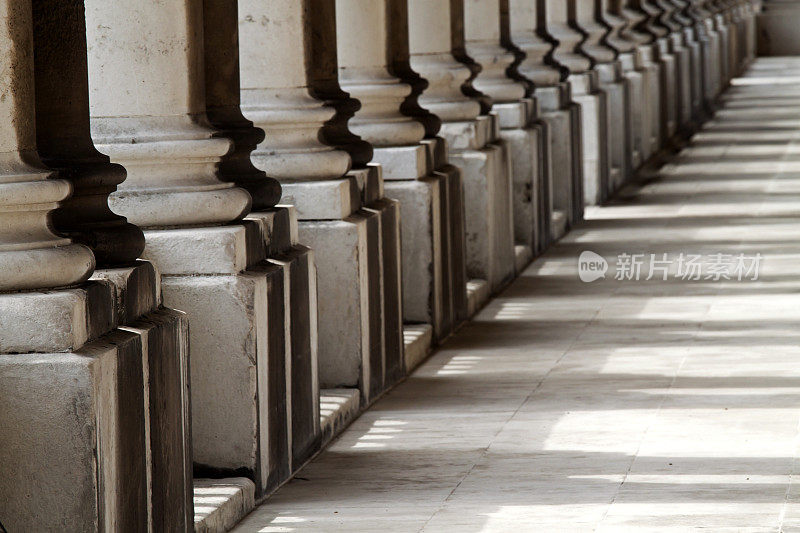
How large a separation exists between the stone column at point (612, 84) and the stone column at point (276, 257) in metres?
11.8

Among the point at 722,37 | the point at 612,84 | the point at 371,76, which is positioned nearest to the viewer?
the point at 371,76

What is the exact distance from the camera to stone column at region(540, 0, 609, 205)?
17297 mm

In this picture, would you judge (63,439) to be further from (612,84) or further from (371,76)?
(612,84)

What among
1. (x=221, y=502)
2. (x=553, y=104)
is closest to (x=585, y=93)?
(x=553, y=104)

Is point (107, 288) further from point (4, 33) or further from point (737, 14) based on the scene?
point (737, 14)

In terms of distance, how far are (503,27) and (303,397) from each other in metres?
7.41

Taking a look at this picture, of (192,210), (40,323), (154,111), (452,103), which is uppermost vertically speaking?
(154,111)

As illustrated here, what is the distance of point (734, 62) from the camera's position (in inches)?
1469

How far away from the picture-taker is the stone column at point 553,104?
15.2 meters

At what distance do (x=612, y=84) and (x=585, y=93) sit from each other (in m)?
1.86

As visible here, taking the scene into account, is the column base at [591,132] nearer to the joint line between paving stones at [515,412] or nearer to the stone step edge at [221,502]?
the joint line between paving stones at [515,412]

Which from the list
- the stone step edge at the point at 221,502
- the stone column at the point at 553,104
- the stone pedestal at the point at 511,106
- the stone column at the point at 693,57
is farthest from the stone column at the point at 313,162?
the stone column at the point at 693,57

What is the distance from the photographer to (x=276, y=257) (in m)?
6.86

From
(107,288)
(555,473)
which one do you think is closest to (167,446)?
(107,288)
